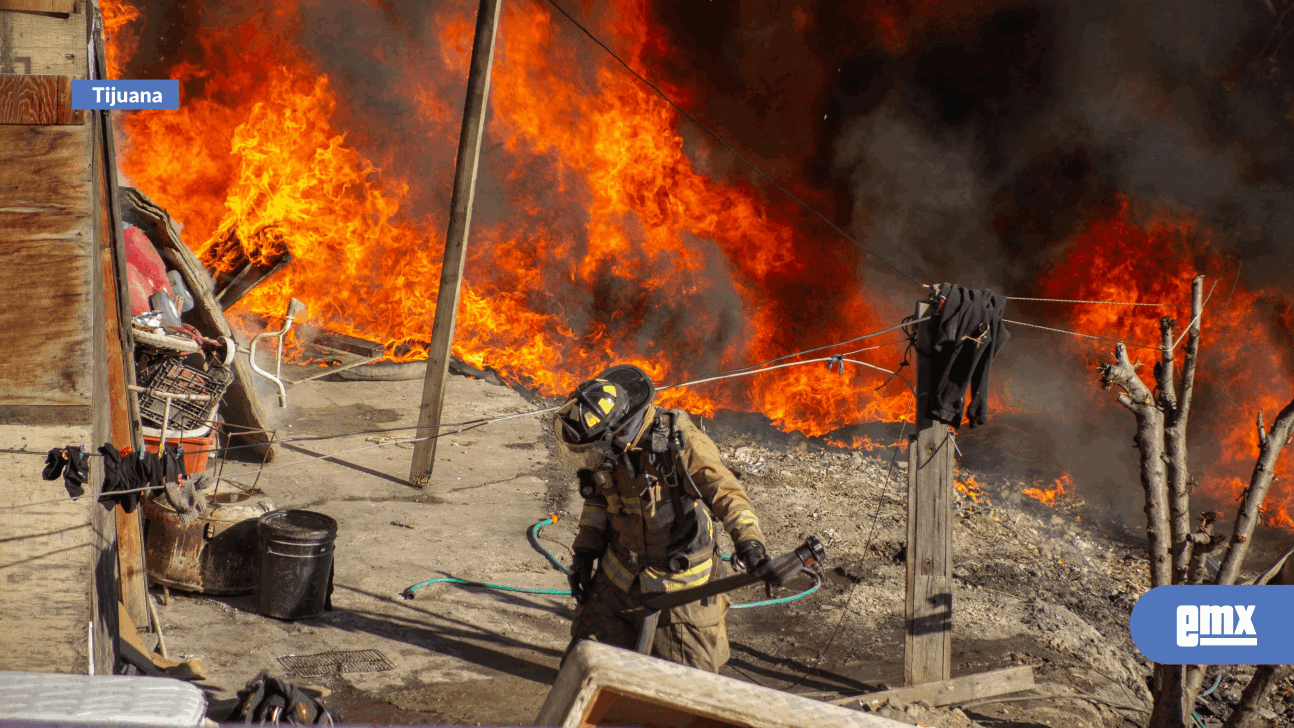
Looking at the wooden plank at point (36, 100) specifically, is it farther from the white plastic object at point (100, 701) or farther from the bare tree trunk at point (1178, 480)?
the bare tree trunk at point (1178, 480)

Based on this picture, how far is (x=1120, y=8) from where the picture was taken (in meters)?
13.0

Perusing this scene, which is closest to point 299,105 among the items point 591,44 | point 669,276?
point 591,44

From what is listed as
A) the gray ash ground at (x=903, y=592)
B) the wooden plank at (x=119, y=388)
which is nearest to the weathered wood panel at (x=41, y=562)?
the wooden plank at (x=119, y=388)

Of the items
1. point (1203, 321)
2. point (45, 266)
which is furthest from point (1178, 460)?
point (1203, 321)

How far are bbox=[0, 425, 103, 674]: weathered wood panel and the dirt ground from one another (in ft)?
3.69

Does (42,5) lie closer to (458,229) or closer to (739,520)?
(739,520)

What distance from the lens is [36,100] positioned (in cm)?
373

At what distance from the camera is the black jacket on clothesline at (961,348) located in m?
5.36

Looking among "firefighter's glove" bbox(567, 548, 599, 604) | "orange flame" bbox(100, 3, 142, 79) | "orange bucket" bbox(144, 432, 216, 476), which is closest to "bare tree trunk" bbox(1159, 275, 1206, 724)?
"firefighter's glove" bbox(567, 548, 599, 604)

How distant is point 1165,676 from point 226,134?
1687 centimetres

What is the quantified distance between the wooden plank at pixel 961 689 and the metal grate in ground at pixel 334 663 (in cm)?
308

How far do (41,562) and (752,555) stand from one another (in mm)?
3130

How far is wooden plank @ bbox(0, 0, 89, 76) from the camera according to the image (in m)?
3.90

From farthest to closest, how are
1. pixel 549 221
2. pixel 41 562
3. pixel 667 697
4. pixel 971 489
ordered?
pixel 549 221
pixel 971 489
pixel 41 562
pixel 667 697
